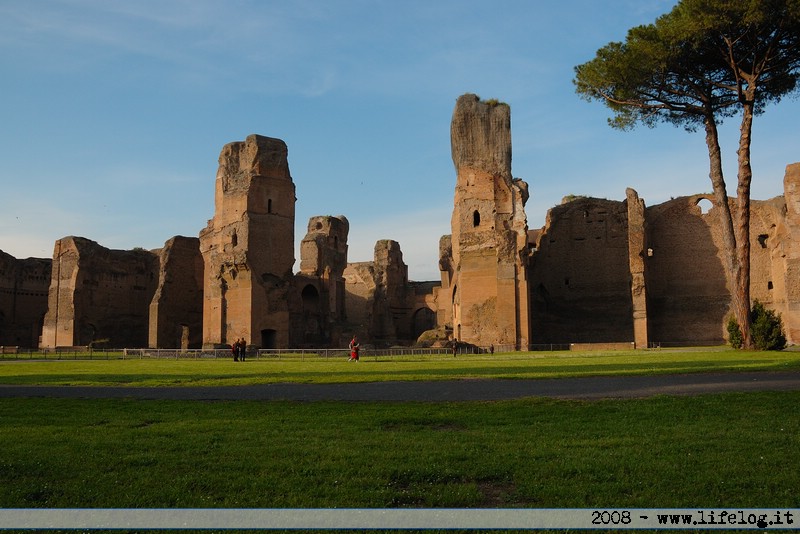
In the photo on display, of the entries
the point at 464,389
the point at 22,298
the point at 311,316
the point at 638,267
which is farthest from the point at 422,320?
the point at 464,389

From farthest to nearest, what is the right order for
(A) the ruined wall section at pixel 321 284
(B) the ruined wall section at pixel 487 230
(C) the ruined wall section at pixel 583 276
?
(A) the ruined wall section at pixel 321 284
(C) the ruined wall section at pixel 583 276
(B) the ruined wall section at pixel 487 230

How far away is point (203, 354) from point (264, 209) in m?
10.0

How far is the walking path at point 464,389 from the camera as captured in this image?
983 cm

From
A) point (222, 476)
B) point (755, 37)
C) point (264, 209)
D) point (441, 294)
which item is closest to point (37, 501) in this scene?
point (222, 476)

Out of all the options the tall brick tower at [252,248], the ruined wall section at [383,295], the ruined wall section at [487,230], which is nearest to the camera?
the ruined wall section at [487,230]

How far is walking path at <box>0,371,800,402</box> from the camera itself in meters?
9.83

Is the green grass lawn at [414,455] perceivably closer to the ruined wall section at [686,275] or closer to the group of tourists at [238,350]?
the group of tourists at [238,350]

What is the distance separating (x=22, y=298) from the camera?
45.9 metres

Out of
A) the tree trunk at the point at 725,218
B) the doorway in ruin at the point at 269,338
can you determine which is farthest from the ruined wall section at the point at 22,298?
the tree trunk at the point at 725,218

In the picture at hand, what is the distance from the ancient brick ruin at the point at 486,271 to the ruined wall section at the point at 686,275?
0.06 m

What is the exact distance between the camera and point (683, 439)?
6172mm

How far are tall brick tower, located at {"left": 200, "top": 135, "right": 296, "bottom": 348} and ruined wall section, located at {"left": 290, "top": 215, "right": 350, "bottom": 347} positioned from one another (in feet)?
5.42

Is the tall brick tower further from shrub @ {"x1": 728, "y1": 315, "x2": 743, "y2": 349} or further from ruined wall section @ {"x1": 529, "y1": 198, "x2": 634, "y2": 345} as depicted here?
shrub @ {"x1": 728, "y1": 315, "x2": 743, "y2": 349}

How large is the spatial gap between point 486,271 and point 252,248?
36.8 ft
